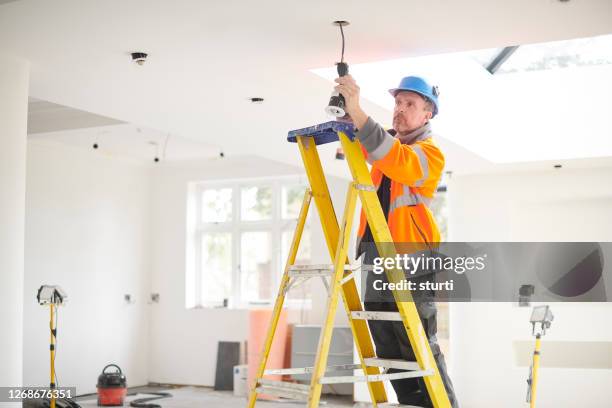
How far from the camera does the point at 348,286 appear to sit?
2.96m

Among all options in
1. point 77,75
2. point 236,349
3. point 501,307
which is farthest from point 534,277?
point 77,75

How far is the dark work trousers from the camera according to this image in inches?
116

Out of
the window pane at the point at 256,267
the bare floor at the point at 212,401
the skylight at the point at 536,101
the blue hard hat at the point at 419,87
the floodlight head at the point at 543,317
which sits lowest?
the bare floor at the point at 212,401

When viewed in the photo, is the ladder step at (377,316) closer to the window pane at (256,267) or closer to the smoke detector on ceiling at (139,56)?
the smoke detector on ceiling at (139,56)

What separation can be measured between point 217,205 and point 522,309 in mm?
4289

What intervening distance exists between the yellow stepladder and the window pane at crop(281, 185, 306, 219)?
6806 millimetres

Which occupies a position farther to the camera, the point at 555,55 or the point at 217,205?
the point at 217,205

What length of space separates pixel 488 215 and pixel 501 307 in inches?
37.8

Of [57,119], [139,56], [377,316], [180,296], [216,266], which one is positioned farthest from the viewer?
[216,266]

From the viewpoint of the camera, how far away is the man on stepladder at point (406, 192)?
9.20ft

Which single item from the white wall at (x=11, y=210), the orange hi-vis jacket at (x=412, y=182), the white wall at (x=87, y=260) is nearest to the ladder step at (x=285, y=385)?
the orange hi-vis jacket at (x=412, y=182)

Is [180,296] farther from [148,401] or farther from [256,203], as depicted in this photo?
[148,401]

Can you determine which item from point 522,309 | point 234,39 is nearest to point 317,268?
point 234,39

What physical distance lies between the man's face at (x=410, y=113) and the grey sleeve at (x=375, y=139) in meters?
0.44
